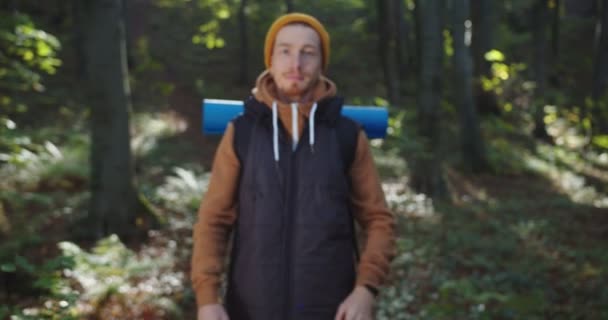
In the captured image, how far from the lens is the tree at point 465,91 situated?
42.8ft

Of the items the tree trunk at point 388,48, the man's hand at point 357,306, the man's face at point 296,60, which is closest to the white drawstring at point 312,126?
the man's face at point 296,60

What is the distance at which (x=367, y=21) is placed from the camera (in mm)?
A: 30328

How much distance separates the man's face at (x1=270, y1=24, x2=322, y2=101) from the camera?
2.47 meters

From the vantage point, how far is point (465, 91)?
14086mm

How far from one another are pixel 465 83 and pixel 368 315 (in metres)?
12.3

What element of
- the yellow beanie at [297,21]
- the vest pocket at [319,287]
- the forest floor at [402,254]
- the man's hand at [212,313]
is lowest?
the forest floor at [402,254]

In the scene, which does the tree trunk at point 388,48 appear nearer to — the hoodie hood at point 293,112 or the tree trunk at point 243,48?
the tree trunk at point 243,48

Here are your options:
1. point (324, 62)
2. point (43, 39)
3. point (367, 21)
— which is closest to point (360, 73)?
point (367, 21)

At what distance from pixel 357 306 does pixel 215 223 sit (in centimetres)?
73

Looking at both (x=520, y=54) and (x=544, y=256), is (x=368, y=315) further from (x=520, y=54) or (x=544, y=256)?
(x=520, y=54)

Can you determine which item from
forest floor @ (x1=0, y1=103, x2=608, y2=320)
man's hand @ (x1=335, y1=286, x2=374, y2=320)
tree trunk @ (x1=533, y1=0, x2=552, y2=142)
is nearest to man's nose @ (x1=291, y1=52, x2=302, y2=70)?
man's hand @ (x1=335, y1=286, x2=374, y2=320)

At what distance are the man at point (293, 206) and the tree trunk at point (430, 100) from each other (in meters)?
7.99

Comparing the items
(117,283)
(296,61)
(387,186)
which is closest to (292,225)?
(296,61)

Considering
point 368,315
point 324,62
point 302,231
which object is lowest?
point 368,315
